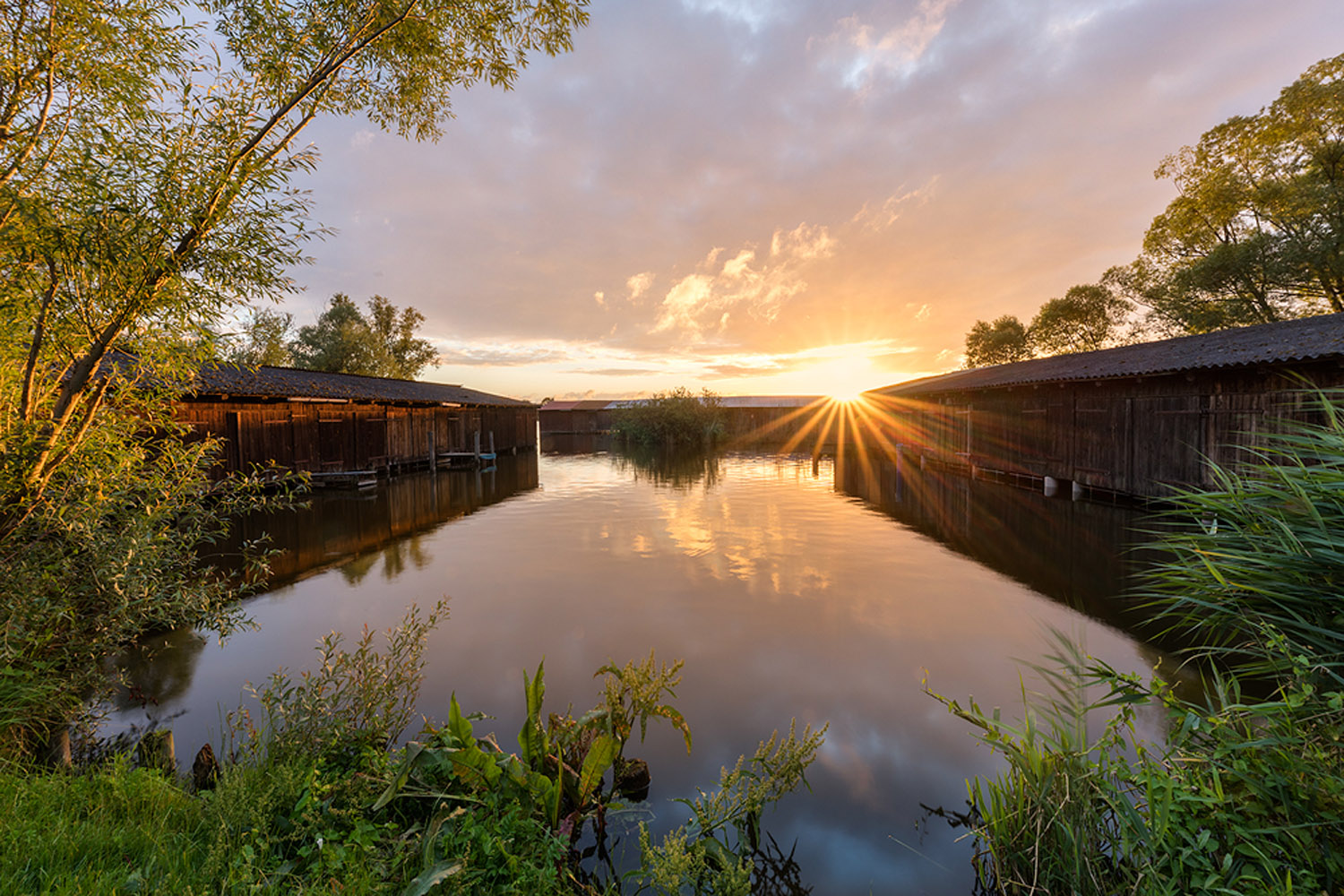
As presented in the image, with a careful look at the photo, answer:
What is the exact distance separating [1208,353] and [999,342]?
4310 centimetres

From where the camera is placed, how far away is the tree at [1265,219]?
78.1 feet

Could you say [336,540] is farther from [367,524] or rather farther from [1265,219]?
[1265,219]

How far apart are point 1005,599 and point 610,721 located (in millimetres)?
6995

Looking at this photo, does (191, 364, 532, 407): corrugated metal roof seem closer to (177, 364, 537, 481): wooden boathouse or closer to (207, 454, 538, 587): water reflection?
(177, 364, 537, 481): wooden boathouse

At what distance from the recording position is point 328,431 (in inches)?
798

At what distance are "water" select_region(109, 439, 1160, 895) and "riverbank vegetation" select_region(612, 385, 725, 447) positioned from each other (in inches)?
A: 977

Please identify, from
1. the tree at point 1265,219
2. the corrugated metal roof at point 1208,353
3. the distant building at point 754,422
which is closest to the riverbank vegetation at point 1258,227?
the tree at point 1265,219

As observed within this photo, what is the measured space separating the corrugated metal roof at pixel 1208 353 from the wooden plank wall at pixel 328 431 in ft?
66.5

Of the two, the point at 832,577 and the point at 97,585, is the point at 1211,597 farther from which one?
the point at 97,585

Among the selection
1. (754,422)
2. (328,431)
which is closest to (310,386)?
(328,431)

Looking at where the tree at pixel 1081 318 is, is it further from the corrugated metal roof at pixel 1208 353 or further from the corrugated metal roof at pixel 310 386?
the corrugated metal roof at pixel 310 386

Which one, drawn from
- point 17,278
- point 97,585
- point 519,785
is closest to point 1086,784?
point 519,785

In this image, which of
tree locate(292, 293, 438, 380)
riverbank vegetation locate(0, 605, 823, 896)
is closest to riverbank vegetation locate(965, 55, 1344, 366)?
riverbank vegetation locate(0, 605, 823, 896)

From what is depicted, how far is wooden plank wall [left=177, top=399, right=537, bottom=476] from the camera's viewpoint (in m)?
16.2
